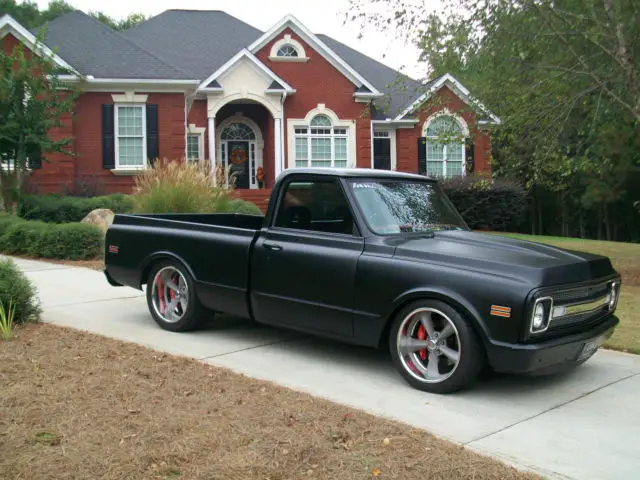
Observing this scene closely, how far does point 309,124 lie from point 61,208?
10.3 meters

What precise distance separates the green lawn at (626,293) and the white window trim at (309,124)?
346 inches

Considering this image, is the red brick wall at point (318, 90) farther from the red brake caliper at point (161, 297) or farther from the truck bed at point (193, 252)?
the red brake caliper at point (161, 297)

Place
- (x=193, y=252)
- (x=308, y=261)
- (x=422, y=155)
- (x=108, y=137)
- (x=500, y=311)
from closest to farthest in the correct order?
(x=500, y=311)
(x=308, y=261)
(x=193, y=252)
(x=108, y=137)
(x=422, y=155)

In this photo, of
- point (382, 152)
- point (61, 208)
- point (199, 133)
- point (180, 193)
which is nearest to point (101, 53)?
point (199, 133)

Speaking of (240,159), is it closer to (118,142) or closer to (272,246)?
(118,142)

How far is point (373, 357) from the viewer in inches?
238

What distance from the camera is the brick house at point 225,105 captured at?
70.9 ft

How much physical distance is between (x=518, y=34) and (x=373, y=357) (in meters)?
7.66

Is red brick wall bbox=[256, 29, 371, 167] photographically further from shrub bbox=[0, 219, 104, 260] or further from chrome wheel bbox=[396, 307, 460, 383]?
chrome wheel bbox=[396, 307, 460, 383]

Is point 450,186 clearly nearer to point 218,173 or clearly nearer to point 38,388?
point 218,173

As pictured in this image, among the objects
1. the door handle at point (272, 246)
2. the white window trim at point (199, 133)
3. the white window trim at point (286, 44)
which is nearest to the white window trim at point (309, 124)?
the white window trim at point (286, 44)

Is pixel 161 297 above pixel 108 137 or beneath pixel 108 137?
beneath

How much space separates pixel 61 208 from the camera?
17.9 meters

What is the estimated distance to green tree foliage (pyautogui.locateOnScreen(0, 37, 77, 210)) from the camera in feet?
56.0
